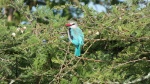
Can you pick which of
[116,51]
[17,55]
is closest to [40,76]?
[17,55]

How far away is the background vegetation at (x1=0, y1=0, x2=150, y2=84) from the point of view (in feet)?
9.03

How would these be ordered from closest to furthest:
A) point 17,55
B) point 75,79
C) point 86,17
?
point 75,79, point 17,55, point 86,17

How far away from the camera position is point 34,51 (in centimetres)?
299

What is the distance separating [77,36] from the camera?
135 inches

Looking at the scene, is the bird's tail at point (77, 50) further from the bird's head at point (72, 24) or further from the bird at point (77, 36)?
the bird's head at point (72, 24)

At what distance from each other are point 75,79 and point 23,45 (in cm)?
50

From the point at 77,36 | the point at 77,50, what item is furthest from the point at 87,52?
the point at 77,36

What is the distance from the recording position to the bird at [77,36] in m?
3.05

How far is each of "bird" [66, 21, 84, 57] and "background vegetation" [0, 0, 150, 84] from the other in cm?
4

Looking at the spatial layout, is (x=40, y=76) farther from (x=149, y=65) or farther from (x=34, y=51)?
(x=149, y=65)

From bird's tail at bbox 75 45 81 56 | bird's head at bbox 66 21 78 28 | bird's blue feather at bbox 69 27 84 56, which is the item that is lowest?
bird's tail at bbox 75 45 81 56

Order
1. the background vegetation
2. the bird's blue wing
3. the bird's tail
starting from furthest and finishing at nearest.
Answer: the bird's blue wing → the bird's tail → the background vegetation

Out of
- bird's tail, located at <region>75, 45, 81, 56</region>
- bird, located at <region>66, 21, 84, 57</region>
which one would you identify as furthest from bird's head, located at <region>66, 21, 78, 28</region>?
bird's tail, located at <region>75, 45, 81, 56</region>

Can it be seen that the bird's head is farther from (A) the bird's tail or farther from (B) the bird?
(A) the bird's tail
